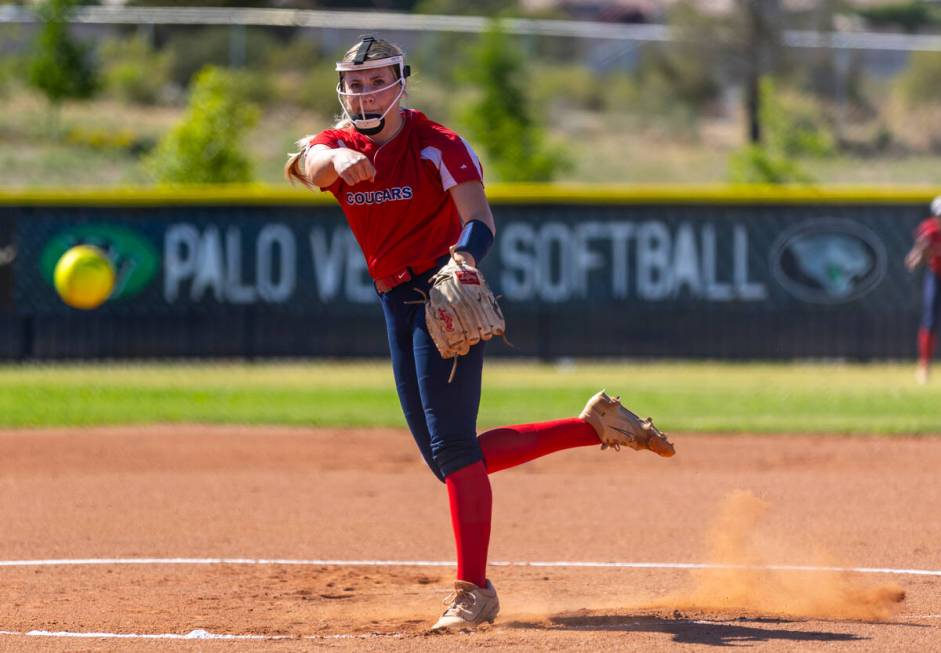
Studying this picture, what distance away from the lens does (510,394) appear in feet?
43.5

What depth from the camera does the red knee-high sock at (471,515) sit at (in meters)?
4.69

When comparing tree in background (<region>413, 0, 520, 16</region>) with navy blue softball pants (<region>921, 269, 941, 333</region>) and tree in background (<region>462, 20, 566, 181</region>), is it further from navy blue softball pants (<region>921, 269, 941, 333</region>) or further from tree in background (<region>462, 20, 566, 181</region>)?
navy blue softball pants (<region>921, 269, 941, 333</region>)

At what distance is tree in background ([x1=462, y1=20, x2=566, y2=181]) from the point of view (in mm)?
25625

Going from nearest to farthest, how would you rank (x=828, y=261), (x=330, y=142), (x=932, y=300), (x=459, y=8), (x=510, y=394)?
(x=330, y=142), (x=510, y=394), (x=932, y=300), (x=828, y=261), (x=459, y=8)

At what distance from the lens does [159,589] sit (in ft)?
18.1

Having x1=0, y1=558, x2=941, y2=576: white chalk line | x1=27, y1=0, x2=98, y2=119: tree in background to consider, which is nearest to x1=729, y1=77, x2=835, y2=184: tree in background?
x1=27, y1=0, x2=98, y2=119: tree in background

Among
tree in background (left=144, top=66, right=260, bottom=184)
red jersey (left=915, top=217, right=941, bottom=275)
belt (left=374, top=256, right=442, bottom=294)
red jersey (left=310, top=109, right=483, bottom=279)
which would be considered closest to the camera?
Result: red jersey (left=310, top=109, right=483, bottom=279)

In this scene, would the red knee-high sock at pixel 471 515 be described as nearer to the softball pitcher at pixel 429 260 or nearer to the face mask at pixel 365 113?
the softball pitcher at pixel 429 260

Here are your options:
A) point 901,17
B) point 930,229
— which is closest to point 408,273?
point 930,229

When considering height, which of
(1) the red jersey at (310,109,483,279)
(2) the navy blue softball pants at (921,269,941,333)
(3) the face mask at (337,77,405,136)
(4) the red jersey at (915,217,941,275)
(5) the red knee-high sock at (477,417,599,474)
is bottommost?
(2) the navy blue softball pants at (921,269,941,333)

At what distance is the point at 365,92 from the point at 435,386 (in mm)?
1040

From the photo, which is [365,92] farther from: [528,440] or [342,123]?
[528,440]

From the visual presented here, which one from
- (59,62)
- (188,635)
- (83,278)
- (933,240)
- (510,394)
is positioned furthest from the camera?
(59,62)

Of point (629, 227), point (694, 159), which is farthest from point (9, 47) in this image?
point (629, 227)
